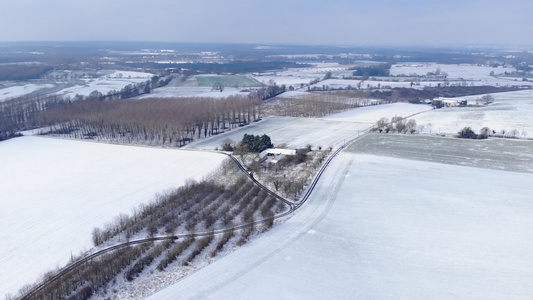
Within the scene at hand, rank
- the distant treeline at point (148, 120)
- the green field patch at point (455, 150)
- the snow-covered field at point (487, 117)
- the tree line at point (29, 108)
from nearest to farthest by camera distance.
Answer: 1. the green field patch at point (455, 150)
2. the distant treeline at point (148, 120)
3. the snow-covered field at point (487, 117)
4. the tree line at point (29, 108)

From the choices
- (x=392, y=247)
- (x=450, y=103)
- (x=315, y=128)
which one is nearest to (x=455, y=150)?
(x=315, y=128)

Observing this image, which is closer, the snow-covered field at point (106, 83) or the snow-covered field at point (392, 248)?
the snow-covered field at point (392, 248)

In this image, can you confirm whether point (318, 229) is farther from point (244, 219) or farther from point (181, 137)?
point (181, 137)

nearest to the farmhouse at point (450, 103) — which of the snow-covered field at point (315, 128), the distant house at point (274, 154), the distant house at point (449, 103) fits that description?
the distant house at point (449, 103)

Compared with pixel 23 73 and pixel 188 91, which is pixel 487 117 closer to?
pixel 188 91

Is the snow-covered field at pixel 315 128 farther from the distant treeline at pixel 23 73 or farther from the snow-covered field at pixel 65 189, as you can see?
the distant treeline at pixel 23 73

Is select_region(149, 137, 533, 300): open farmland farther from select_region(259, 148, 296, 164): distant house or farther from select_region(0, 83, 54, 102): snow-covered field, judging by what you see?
select_region(0, 83, 54, 102): snow-covered field
